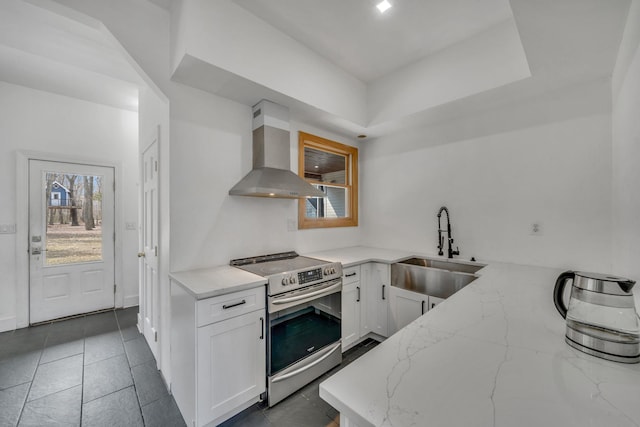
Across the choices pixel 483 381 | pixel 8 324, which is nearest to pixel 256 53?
pixel 483 381

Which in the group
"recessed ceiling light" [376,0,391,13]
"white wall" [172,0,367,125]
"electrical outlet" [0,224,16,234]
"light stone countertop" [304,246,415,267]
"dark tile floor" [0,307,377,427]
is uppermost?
"recessed ceiling light" [376,0,391,13]

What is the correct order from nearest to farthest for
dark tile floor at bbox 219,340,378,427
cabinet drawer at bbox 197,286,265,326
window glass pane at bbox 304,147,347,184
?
cabinet drawer at bbox 197,286,265,326
dark tile floor at bbox 219,340,378,427
window glass pane at bbox 304,147,347,184

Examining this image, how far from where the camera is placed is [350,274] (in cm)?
244

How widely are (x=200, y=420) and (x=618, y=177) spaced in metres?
3.13

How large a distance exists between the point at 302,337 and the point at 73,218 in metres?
3.52

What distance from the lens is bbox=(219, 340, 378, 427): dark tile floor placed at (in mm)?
1668

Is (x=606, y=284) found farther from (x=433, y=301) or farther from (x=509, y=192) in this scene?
(x=509, y=192)

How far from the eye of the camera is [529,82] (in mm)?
1956

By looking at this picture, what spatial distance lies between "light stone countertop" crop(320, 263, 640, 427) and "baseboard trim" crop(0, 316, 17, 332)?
14.0ft

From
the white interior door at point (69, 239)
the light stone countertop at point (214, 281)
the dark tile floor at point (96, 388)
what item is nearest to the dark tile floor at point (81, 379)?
the dark tile floor at point (96, 388)

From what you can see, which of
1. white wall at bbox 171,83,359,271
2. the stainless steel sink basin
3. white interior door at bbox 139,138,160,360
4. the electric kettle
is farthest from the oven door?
the electric kettle

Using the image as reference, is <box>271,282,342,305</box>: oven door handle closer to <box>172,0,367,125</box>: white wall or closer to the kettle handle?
the kettle handle

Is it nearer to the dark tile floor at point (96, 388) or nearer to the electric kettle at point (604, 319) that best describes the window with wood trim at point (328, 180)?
the dark tile floor at point (96, 388)

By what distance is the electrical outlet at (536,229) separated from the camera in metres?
2.21
